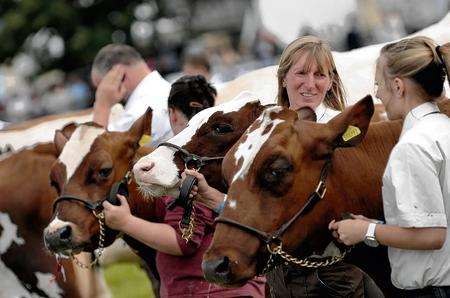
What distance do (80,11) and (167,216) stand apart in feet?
85.7

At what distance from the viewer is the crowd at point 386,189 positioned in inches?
148

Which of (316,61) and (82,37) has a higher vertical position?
(316,61)

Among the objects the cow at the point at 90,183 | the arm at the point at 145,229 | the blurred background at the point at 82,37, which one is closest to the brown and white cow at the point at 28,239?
the cow at the point at 90,183

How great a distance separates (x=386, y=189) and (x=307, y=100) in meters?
0.84

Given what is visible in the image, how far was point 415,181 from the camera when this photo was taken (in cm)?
375

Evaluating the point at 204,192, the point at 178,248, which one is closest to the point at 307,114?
the point at 204,192

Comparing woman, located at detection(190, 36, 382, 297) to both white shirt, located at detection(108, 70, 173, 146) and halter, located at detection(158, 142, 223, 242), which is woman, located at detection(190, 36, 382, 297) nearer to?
halter, located at detection(158, 142, 223, 242)


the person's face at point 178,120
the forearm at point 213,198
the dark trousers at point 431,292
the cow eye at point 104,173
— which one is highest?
the dark trousers at point 431,292

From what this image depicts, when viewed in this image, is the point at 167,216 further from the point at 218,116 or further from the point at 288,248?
the point at 288,248

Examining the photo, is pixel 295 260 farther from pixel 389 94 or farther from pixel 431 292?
pixel 389 94

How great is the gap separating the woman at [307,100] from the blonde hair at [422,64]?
580 millimetres

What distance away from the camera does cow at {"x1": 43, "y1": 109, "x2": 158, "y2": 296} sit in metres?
5.47

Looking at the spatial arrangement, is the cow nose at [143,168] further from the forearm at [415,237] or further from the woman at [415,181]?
the forearm at [415,237]

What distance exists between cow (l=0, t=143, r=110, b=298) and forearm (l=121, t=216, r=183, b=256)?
2.33m
